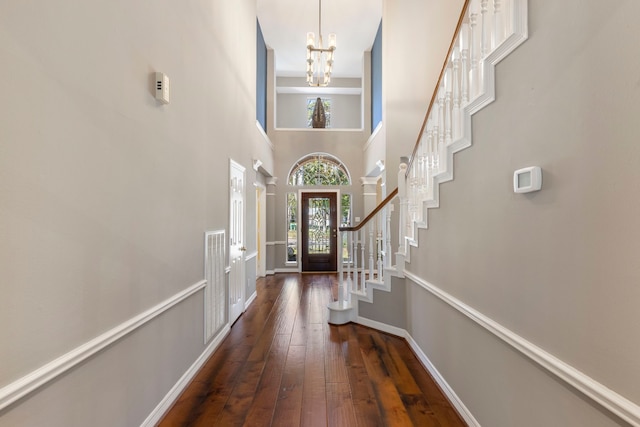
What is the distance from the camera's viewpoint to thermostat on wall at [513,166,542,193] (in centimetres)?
121

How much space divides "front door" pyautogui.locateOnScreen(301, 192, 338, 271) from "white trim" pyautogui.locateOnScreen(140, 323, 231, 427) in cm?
440

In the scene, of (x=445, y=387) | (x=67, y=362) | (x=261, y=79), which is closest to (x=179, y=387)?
(x=67, y=362)

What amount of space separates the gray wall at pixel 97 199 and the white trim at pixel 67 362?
0.08 ft

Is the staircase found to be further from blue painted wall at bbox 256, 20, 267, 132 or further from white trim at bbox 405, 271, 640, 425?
blue painted wall at bbox 256, 20, 267, 132

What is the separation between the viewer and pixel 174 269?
215 cm

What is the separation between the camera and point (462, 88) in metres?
1.97

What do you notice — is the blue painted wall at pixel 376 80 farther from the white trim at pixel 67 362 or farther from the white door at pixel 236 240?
the white trim at pixel 67 362

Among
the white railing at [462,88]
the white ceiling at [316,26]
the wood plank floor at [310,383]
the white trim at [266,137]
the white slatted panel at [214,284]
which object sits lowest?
the wood plank floor at [310,383]

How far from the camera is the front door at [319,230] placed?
7.43 metres

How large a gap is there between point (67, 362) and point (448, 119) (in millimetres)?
2494

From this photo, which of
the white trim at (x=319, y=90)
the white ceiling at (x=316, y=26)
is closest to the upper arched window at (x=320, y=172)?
the white trim at (x=319, y=90)

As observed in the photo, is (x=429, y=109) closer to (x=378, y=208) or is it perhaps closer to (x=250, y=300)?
(x=378, y=208)

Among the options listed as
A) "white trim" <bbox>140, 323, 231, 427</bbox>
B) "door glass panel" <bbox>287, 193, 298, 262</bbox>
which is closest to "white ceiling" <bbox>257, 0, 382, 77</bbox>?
"door glass panel" <bbox>287, 193, 298, 262</bbox>

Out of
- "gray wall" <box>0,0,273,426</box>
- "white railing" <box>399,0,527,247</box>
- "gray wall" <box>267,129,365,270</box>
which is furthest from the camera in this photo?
"gray wall" <box>267,129,365,270</box>
